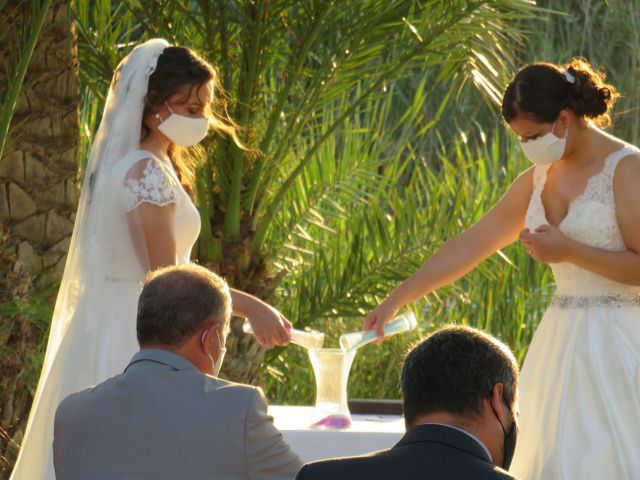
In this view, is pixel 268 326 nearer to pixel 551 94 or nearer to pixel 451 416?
pixel 551 94

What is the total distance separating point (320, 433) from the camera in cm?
405

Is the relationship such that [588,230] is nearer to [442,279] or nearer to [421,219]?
[442,279]

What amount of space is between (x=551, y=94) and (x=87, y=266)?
163cm

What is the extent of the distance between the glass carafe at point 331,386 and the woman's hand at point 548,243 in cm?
70

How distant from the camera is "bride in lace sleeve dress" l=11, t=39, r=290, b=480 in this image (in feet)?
13.5

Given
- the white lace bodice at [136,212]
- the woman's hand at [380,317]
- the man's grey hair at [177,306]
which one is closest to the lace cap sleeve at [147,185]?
the white lace bodice at [136,212]

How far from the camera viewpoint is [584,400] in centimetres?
395

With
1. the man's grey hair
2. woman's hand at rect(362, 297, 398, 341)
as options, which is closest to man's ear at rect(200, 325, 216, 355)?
the man's grey hair

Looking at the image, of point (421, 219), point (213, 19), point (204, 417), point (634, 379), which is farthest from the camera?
point (421, 219)

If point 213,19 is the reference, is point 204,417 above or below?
below

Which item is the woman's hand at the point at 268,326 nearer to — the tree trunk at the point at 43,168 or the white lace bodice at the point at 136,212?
the white lace bodice at the point at 136,212

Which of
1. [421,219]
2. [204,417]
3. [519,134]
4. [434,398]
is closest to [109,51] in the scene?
[421,219]

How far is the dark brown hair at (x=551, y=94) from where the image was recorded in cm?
408

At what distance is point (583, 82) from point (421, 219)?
11.7 ft
